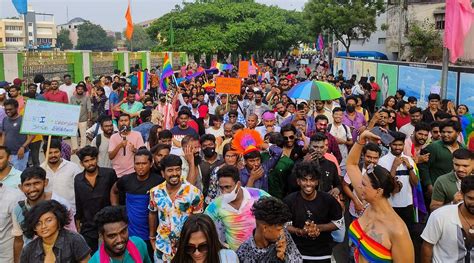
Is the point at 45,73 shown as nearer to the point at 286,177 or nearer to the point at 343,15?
the point at 286,177

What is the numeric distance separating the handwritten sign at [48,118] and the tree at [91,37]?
12520cm

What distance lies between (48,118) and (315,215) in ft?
11.0

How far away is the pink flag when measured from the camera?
9743mm

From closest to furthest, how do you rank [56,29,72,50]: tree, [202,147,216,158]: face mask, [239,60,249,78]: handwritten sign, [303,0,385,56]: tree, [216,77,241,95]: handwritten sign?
[202,147,216,158]: face mask < [216,77,241,95]: handwritten sign < [239,60,249,78]: handwritten sign < [303,0,385,56]: tree < [56,29,72,50]: tree

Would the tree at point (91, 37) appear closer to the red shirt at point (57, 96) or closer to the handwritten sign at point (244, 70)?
the handwritten sign at point (244, 70)

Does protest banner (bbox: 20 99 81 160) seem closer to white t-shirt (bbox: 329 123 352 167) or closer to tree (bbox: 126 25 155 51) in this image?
white t-shirt (bbox: 329 123 352 167)

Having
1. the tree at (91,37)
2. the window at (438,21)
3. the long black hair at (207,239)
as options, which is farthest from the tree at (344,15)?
the tree at (91,37)

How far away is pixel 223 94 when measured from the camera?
11227 millimetres

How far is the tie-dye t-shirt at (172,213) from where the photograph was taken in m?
4.28

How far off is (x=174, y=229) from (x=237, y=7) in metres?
43.7

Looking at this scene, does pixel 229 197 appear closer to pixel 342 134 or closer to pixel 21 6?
pixel 342 134

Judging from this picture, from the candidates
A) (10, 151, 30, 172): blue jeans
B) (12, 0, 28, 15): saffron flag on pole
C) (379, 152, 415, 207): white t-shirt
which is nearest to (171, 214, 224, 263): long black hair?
(379, 152, 415, 207): white t-shirt

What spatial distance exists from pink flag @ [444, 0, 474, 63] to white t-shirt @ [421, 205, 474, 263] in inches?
282

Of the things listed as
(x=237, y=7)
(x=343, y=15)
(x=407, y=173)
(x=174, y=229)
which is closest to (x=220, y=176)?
(x=174, y=229)
